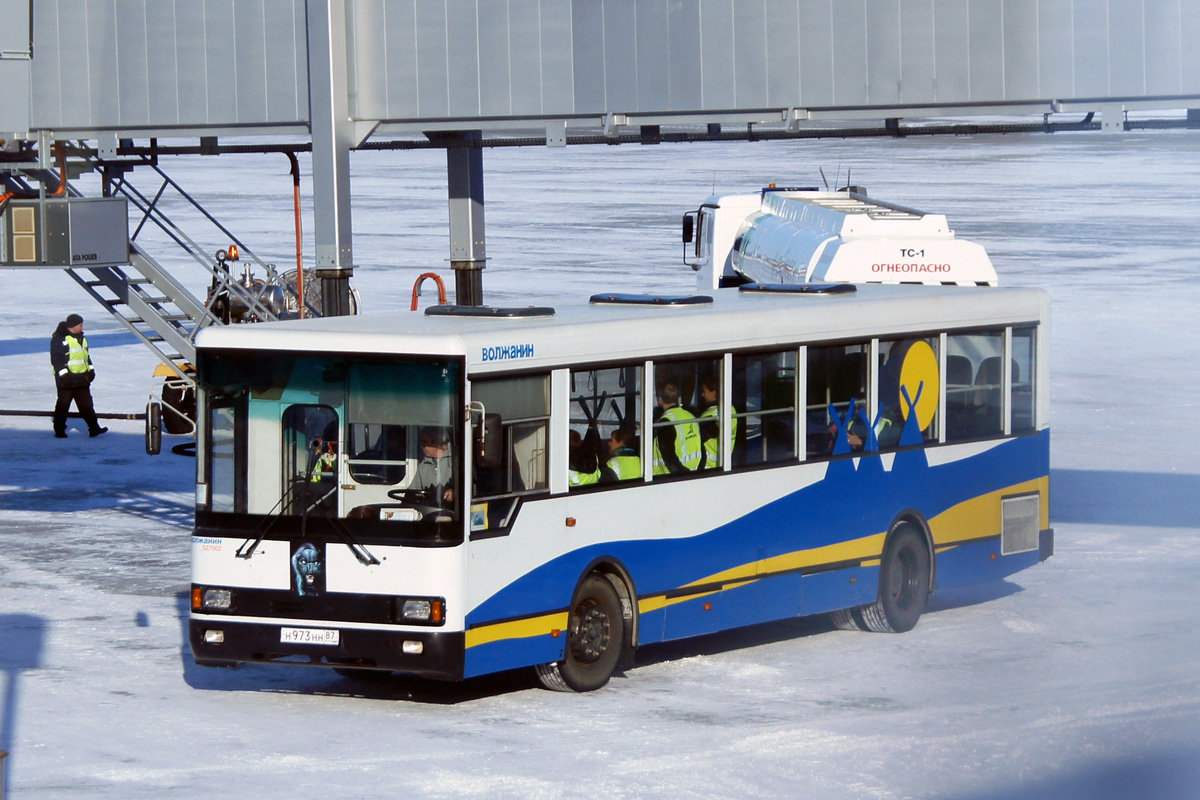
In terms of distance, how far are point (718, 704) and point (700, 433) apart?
2061 mm

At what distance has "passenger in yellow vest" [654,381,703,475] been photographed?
44.2ft

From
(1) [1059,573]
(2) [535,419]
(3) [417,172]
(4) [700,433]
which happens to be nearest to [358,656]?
(2) [535,419]

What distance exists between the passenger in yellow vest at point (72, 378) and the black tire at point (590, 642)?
16.0 meters

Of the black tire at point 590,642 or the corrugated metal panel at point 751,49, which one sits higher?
the corrugated metal panel at point 751,49

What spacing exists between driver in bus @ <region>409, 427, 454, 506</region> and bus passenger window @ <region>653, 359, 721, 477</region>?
1961 mm

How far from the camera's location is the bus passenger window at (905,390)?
1530cm

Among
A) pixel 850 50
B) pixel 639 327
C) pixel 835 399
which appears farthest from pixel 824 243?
pixel 639 327

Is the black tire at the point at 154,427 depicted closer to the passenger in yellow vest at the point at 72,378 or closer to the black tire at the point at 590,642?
the black tire at the point at 590,642

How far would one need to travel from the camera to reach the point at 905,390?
15508mm

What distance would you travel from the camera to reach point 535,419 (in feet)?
41.3

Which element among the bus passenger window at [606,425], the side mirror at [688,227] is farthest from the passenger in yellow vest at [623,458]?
the side mirror at [688,227]

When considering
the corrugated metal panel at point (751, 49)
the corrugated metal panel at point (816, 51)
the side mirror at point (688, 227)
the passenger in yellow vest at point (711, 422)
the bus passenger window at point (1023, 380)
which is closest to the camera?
the passenger in yellow vest at point (711, 422)

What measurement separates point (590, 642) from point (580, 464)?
1.19 metres

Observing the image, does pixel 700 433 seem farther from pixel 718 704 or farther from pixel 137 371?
pixel 137 371
